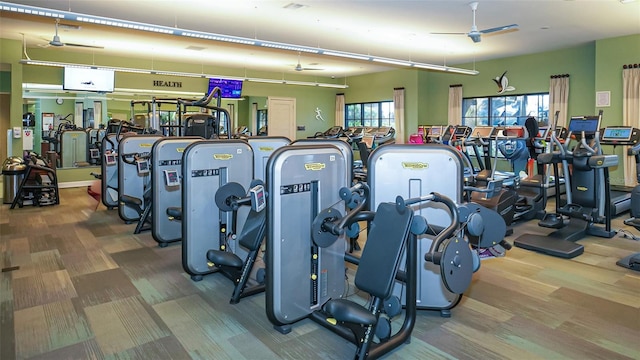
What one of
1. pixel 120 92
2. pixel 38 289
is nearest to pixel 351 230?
pixel 38 289

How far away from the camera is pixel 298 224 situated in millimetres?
2758

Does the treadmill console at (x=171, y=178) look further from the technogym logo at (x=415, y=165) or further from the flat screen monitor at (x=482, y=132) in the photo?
the flat screen monitor at (x=482, y=132)

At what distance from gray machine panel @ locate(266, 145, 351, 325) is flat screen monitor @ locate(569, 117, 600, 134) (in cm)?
434

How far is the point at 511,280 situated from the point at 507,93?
9.22m

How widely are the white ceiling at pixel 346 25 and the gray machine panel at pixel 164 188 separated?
2.82 metres

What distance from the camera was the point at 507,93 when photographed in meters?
11.7

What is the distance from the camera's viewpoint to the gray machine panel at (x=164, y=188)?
15.1ft

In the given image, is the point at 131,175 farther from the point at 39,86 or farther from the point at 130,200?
the point at 39,86

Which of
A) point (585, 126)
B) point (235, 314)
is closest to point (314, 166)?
point (235, 314)

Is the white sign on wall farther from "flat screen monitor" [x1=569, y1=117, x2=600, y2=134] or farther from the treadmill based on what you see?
the treadmill

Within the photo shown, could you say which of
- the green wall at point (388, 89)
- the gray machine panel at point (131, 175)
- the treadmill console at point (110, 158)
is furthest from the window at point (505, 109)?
the treadmill console at point (110, 158)

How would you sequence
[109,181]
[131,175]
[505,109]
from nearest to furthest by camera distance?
[131,175] → [109,181] → [505,109]

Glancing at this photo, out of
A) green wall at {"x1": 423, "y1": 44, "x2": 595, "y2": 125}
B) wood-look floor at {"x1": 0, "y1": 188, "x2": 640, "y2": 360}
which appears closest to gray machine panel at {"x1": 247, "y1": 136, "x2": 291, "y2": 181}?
wood-look floor at {"x1": 0, "y1": 188, "x2": 640, "y2": 360}

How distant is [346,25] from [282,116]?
24.7 feet
